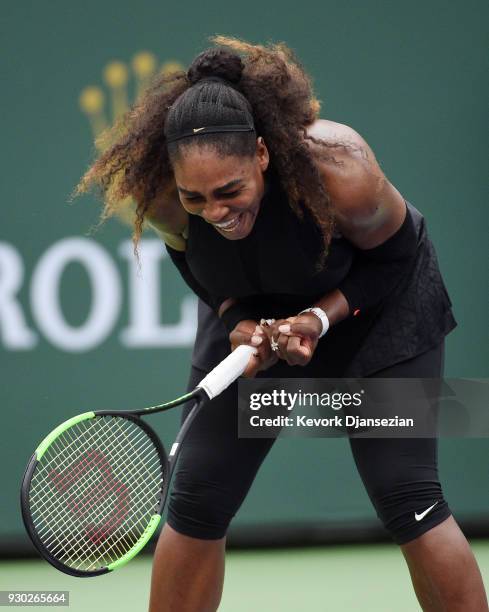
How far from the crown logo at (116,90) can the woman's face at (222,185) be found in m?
1.52

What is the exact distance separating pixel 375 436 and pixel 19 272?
5.59 feet

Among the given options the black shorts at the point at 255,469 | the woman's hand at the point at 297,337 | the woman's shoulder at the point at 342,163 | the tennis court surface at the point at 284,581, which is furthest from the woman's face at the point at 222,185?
the tennis court surface at the point at 284,581

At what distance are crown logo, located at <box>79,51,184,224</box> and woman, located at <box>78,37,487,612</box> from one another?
4.17ft

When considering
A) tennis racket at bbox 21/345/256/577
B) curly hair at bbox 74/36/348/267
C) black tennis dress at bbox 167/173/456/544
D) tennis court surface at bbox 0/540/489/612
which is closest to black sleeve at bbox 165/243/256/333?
black tennis dress at bbox 167/173/456/544

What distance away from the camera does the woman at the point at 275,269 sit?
90.7 inches

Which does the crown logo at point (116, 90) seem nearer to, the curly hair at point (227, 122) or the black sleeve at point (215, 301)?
the black sleeve at point (215, 301)

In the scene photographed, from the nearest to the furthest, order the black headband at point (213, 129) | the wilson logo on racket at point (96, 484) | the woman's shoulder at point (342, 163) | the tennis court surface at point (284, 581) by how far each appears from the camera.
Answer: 1. the black headband at point (213, 129)
2. the woman's shoulder at point (342, 163)
3. the wilson logo on racket at point (96, 484)
4. the tennis court surface at point (284, 581)

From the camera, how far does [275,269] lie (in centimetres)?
245

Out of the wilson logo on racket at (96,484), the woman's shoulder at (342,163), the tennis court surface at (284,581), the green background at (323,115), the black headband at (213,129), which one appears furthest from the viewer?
the green background at (323,115)

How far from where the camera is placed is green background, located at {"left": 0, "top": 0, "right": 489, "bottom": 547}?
150 inches

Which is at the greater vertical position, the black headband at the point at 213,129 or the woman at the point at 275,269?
the black headband at the point at 213,129

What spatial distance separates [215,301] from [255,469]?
1.28ft

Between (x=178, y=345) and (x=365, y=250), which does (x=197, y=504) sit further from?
(x=178, y=345)

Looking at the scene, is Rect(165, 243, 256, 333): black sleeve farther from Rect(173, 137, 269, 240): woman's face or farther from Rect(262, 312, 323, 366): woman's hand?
Rect(173, 137, 269, 240): woman's face
